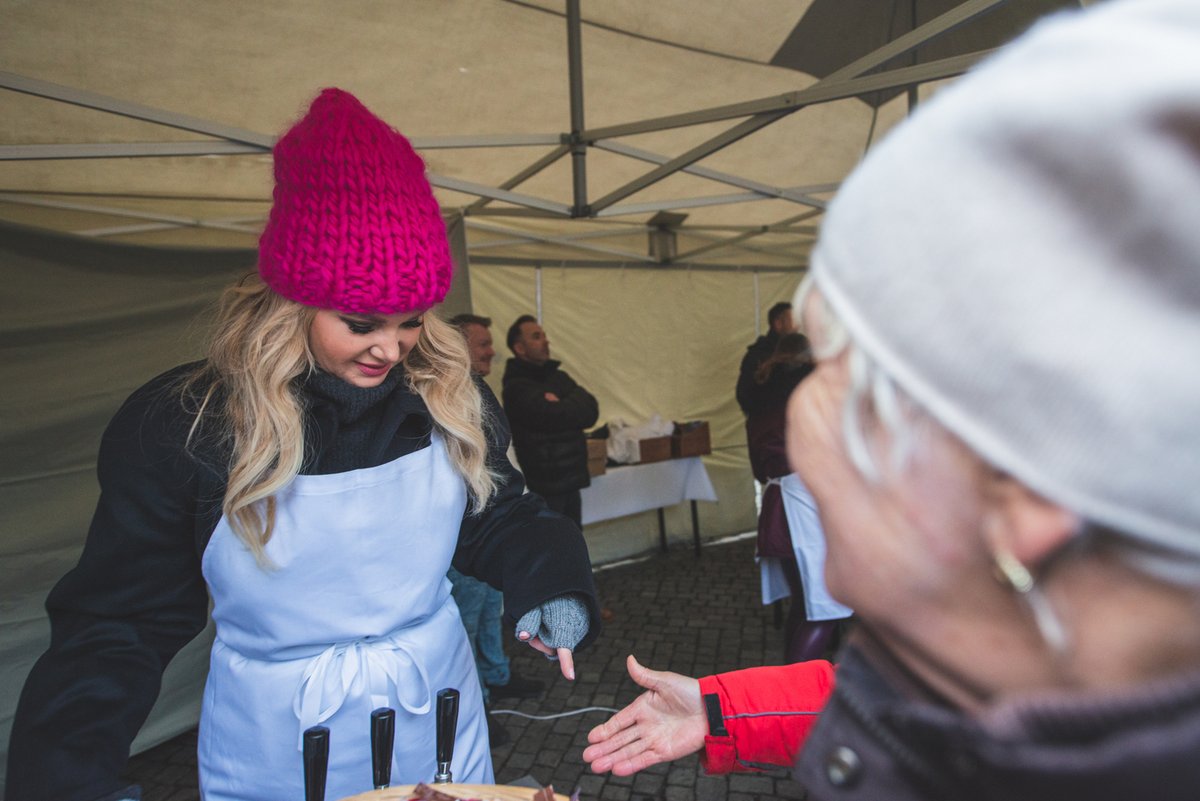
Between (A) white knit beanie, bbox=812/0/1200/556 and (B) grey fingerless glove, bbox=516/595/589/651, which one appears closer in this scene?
(A) white knit beanie, bbox=812/0/1200/556

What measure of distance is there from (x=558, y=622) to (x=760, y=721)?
53 cm

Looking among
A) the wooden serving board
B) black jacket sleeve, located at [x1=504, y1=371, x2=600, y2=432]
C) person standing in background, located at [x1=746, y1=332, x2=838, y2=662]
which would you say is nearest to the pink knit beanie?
the wooden serving board

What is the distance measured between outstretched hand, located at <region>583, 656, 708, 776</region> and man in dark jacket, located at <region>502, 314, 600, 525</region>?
3.76 metres

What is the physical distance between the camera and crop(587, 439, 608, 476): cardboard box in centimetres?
623

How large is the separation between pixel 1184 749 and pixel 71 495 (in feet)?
13.5

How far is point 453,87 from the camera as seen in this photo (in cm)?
366

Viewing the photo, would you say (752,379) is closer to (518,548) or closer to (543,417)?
(543,417)

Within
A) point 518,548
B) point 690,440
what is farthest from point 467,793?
point 690,440

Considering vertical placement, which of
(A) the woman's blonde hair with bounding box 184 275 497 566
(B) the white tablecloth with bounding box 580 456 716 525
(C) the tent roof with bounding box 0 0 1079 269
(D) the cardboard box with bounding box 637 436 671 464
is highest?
(C) the tent roof with bounding box 0 0 1079 269

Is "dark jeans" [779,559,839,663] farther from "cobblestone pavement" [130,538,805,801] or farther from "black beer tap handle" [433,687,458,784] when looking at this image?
"black beer tap handle" [433,687,458,784]

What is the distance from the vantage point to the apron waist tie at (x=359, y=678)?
5.25ft

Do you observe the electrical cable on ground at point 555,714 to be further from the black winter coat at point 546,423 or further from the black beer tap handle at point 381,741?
the black beer tap handle at point 381,741

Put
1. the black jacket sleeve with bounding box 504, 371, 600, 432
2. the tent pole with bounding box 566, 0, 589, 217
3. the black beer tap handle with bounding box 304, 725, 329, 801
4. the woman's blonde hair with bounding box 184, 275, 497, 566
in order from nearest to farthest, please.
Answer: the black beer tap handle with bounding box 304, 725, 329, 801 < the woman's blonde hair with bounding box 184, 275, 497, 566 < the tent pole with bounding box 566, 0, 589, 217 < the black jacket sleeve with bounding box 504, 371, 600, 432

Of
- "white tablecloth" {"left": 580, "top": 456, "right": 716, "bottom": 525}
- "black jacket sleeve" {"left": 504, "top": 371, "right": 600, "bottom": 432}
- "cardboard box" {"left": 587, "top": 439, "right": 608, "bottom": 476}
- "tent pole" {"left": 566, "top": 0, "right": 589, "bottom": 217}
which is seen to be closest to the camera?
"tent pole" {"left": 566, "top": 0, "right": 589, "bottom": 217}
